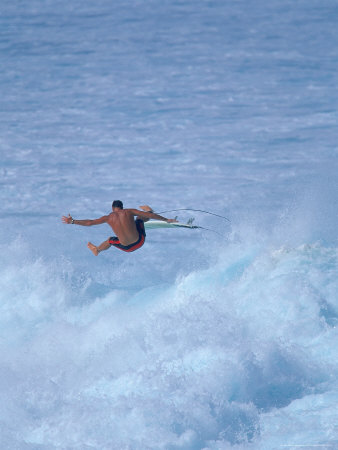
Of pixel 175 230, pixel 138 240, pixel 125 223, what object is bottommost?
pixel 175 230

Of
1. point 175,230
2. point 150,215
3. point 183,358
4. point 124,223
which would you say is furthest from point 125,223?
point 175,230

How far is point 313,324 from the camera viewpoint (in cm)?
970

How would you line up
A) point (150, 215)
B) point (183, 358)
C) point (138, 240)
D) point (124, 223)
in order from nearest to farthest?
point (150, 215), point (124, 223), point (138, 240), point (183, 358)

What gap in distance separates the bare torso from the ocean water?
65.8 inches

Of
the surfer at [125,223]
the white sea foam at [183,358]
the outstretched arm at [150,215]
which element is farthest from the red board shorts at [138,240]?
the white sea foam at [183,358]

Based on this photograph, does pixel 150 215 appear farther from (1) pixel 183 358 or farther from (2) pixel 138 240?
(1) pixel 183 358

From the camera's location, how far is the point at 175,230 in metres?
14.8

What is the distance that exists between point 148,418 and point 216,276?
4.06 meters

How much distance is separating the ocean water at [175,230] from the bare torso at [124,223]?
1671mm

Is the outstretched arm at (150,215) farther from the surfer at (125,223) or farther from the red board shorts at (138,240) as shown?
the red board shorts at (138,240)

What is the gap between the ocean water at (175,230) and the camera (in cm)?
858

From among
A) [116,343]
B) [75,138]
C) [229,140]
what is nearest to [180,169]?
[229,140]

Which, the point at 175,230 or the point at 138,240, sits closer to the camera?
the point at 138,240

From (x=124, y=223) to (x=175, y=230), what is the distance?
6.05 metres
